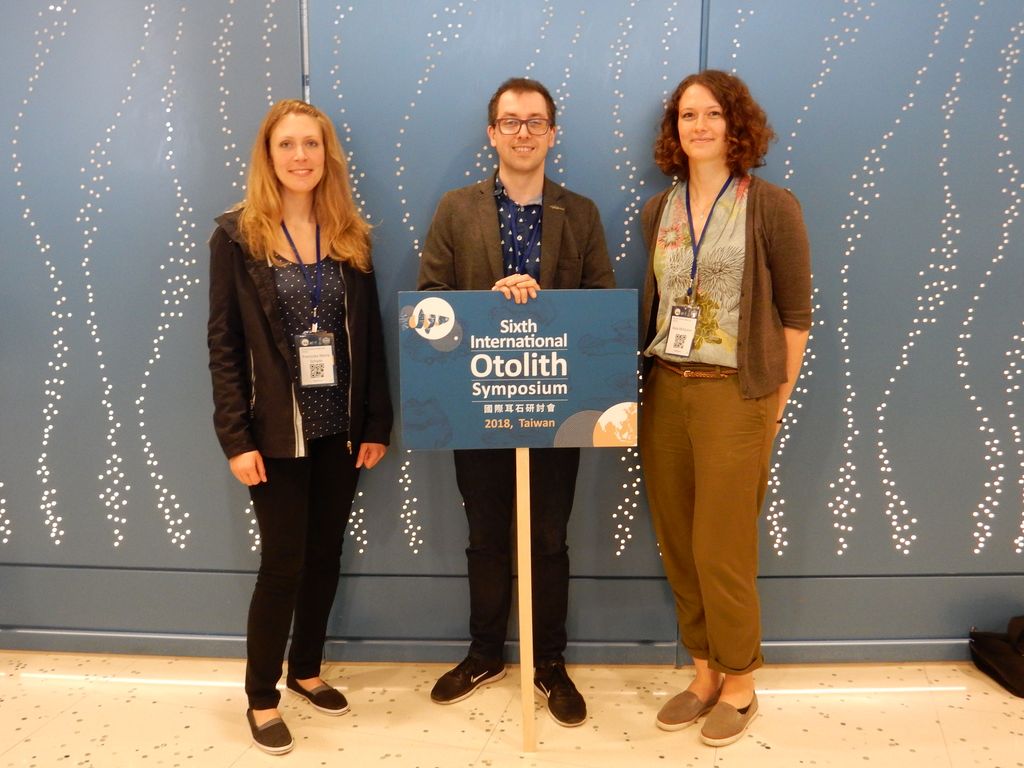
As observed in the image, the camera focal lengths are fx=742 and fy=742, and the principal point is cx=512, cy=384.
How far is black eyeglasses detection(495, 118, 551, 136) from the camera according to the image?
221cm

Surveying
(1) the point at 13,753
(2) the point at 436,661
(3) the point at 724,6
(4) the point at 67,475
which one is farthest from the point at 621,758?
(3) the point at 724,6

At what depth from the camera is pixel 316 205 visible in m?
2.34

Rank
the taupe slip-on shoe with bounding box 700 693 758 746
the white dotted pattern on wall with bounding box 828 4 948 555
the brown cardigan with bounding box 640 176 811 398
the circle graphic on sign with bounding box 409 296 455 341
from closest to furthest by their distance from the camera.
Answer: the circle graphic on sign with bounding box 409 296 455 341 < the brown cardigan with bounding box 640 176 811 398 < the taupe slip-on shoe with bounding box 700 693 758 746 < the white dotted pattern on wall with bounding box 828 4 948 555

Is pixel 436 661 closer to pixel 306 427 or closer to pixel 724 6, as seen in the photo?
pixel 306 427

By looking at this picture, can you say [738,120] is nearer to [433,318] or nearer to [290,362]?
[433,318]

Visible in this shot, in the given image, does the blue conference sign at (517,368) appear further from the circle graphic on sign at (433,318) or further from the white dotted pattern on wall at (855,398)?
the white dotted pattern on wall at (855,398)

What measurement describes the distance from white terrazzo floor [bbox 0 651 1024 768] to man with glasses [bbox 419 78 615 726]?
0.15m

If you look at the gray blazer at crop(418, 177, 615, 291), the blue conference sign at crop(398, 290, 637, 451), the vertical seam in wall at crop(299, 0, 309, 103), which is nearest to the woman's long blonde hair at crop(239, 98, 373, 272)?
the gray blazer at crop(418, 177, 615, 291)

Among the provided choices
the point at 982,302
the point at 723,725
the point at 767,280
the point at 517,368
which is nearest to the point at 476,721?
the point at 723,725

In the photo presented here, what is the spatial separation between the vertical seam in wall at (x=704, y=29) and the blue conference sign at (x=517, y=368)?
40.7 inches

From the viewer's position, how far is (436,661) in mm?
2764

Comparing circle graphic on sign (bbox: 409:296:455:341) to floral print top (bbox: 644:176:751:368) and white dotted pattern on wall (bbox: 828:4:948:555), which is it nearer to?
floral print top (bbox: 644:176:751:368)

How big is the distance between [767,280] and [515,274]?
0.74 meters

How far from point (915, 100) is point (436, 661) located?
2599mm
